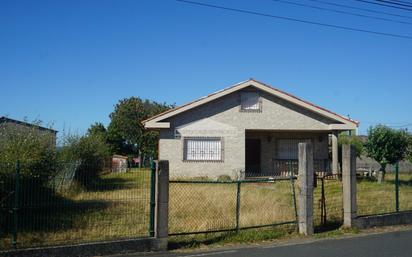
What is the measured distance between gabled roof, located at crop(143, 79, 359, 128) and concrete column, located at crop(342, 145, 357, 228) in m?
12.1

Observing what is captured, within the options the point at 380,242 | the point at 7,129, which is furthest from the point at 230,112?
the point at 380,242

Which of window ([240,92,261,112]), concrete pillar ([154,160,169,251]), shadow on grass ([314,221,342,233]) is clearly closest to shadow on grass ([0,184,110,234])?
concrete pillar ([154,160,169,251])

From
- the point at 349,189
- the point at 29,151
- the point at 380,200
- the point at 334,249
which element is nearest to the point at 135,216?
the point at 29,151

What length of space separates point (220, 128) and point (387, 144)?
8.68m

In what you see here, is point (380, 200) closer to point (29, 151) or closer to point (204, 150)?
point (204, 150)

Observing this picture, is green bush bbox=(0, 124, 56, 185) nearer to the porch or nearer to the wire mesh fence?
the wire mesh fence

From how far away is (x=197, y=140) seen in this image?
79.3ft

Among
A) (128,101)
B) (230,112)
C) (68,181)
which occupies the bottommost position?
(68,181)

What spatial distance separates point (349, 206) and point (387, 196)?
543 centimetres

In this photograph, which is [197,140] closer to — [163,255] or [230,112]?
[230,112]

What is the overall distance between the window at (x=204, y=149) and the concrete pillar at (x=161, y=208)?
14938 mm

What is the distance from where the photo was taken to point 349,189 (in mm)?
11875

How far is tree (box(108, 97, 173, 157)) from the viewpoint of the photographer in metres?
57.3

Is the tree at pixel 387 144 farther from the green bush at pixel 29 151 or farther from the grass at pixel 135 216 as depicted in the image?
the green bush at pixel 29 151
